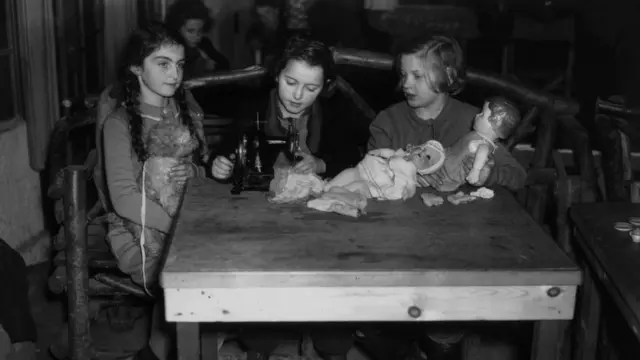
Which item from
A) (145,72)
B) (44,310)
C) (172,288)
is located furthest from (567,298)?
(44,310)

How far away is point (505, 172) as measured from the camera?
2.55m

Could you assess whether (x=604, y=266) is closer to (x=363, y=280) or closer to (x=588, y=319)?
(x=588, y=319)

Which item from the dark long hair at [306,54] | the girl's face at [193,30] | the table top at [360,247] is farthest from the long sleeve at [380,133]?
the girl's face at [193,30]

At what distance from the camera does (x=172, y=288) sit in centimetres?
181

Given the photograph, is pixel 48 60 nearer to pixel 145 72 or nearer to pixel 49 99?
pixel 49 99

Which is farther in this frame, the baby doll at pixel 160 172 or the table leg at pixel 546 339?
the baby doll at pixel 160 172

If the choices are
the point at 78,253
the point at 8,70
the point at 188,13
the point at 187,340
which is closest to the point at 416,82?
the point at 187,340

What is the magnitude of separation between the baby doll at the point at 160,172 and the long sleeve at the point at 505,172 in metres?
1.09

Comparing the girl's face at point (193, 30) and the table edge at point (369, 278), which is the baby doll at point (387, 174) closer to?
the table edge at point (369, 278)

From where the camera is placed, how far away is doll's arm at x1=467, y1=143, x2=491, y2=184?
245 cm

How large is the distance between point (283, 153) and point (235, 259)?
2.44ft

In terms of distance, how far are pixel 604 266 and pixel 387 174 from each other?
69 centimetres

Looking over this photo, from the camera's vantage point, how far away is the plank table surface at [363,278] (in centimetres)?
182

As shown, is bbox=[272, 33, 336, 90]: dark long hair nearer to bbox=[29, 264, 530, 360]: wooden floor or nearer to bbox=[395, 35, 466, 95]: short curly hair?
bbox=[395, 35, 466, 95]: short curly hair
